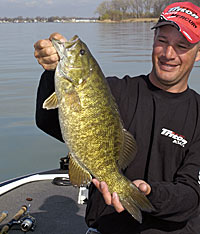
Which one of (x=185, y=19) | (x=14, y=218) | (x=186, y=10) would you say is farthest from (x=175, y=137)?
(x=14, y=218)

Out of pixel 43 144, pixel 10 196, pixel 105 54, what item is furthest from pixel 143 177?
pixel 105 54

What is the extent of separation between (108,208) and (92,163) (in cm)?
52

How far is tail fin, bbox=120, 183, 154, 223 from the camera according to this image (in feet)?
6.17

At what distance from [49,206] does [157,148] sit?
93.9 inches

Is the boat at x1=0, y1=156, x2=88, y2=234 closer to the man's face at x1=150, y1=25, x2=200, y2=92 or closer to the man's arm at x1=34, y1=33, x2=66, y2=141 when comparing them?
the man's arm at x1=34, y1=33, x2=66, y2=141

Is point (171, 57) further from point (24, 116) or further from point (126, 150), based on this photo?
point (24, 116)

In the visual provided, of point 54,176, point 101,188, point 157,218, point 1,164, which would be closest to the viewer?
point 101,188

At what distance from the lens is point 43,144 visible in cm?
823

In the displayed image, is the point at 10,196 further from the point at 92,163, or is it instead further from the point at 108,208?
the point at 92,163

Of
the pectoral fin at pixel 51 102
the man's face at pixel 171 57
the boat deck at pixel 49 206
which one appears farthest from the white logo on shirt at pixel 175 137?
the boat deck at pixel 49 206

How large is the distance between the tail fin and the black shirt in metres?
0.34

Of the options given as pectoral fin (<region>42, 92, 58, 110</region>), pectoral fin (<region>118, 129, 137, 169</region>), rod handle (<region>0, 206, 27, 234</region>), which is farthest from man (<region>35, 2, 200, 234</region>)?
rod handle (<region>0, 206, 27, 234</region>)

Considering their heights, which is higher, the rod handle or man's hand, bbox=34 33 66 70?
man's hand, bbox=34 33 66 70

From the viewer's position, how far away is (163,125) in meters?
2.31
